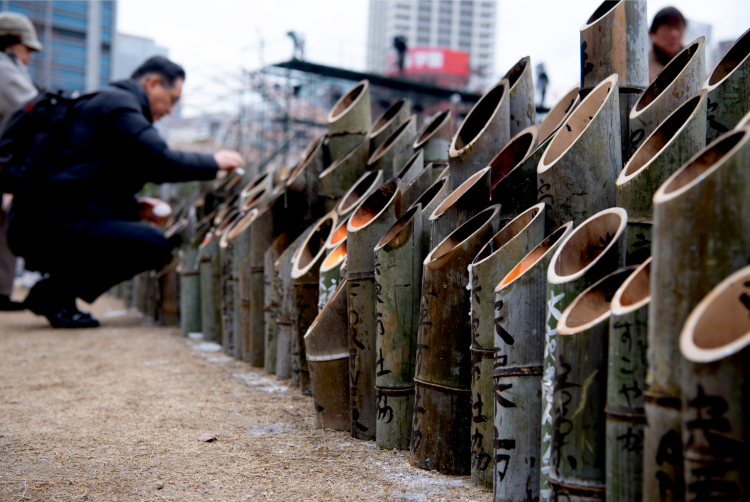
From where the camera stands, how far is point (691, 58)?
196 centimetres

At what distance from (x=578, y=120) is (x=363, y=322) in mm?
953

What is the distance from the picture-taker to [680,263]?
1.07m

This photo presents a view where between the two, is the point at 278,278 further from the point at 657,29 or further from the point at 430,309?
the point at 657,29

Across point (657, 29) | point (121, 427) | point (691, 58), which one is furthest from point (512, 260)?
point (657, 29)

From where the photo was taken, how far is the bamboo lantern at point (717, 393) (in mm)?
969

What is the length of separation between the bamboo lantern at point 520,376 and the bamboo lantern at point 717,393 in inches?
18.1

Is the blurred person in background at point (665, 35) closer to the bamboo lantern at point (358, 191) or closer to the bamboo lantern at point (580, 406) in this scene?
the bamboo lantern at point (358, 191)

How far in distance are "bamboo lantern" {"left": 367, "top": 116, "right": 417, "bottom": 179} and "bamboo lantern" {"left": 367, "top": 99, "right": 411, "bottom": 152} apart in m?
0.11

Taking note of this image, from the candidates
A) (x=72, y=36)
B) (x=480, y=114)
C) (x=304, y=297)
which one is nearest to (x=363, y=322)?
(x=304, y=297)

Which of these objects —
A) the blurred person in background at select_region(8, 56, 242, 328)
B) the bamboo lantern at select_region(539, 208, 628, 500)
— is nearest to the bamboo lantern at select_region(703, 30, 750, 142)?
the bamboo lantern at select_region(539, 208, 628, 500)

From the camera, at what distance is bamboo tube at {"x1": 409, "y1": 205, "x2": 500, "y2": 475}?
1.71 metres

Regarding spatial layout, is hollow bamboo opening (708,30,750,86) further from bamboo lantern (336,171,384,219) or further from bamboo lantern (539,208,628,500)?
bamboo lantern (336,171,384,219)

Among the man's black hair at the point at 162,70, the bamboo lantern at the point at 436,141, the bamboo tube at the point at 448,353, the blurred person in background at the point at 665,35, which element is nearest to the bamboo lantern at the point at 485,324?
the bamboo tube at the point at 448,353

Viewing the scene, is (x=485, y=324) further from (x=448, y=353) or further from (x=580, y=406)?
(x=580, y=406)
